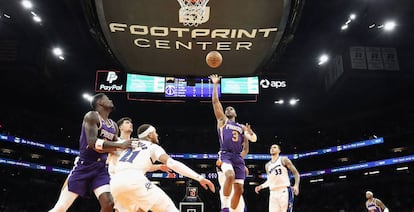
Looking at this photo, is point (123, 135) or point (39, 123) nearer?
point (123, 135)

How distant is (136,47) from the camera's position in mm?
14711

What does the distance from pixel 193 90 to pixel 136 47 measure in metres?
3.08

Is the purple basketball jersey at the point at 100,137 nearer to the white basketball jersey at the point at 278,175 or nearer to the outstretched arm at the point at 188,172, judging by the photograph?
the outstretched arm at the point at 188,172

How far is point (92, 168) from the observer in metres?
5.11

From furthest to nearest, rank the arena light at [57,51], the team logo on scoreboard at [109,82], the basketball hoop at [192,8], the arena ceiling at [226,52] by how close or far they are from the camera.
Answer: the arena light at [57,51]
the team logo on scoreboard at [109,82]
the arena ceiling at [226,52]
the basketball hoop at [192,8]

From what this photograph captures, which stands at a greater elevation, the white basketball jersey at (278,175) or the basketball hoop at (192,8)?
the basketball hoop at (192,8)

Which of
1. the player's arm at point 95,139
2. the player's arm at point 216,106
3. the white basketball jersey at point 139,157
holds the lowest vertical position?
the white basketball jersey at point 139,157

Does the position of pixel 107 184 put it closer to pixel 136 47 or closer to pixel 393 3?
pixel 136 47

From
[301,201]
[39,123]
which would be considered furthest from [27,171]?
[301,201]

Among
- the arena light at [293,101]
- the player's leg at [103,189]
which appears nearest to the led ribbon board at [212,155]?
the arena light at [293,101]

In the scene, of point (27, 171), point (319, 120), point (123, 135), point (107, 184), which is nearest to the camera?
point (107, 184)

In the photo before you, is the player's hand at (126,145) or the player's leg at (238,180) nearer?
the player's hand at (126,145)

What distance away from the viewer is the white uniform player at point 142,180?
4.02 m

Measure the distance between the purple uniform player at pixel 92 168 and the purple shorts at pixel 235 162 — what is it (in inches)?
85.4
